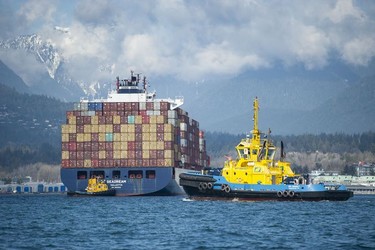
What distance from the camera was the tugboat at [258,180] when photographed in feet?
328

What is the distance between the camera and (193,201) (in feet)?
364

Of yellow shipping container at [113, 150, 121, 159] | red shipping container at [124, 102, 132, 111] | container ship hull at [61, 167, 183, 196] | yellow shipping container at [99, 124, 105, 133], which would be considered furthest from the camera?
red shipping container at [124, 102, 132, 111]

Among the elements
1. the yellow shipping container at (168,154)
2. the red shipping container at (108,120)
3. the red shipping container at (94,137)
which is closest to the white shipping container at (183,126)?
the yellow shipping container at (168,154)

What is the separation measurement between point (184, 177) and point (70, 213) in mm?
17767

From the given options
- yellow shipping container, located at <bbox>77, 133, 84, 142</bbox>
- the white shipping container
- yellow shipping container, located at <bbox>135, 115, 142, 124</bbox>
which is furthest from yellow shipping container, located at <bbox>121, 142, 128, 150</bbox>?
the white shipping container

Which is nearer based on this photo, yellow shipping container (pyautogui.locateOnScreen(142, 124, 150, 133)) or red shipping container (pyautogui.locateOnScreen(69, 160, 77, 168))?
yellow shipping container (pyautogui.locateOnScreen(142, 124, 150, 133))

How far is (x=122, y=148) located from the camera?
154125 millimetres

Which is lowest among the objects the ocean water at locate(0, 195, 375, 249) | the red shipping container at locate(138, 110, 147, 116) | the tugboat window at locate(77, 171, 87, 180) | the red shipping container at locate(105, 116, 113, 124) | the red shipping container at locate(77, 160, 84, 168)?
the ocean water at locate(0, 195, 375, 249)

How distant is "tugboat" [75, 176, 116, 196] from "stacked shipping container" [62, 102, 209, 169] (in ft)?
19.2

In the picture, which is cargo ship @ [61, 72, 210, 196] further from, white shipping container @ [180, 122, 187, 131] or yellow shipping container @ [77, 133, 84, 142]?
white shipping container @ [180, 122, 187, 131]

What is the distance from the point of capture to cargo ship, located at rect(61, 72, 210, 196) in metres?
152

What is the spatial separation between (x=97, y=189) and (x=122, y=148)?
33.9 ft

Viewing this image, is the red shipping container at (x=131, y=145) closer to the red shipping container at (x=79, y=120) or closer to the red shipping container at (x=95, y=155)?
the red shipping container at (x=95, y=155)

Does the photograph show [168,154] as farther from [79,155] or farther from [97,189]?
[79,155]
